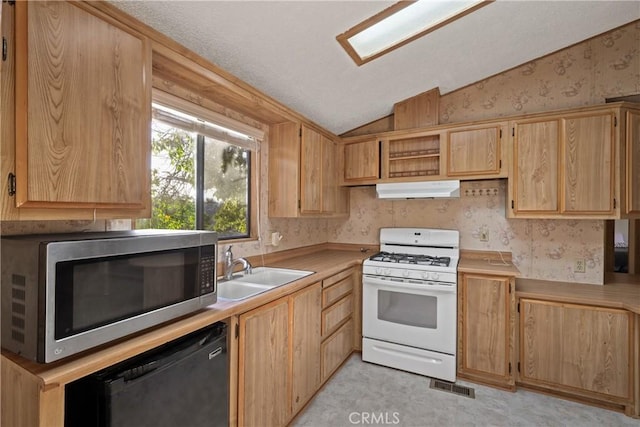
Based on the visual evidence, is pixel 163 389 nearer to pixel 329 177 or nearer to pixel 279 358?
pixel 279 358

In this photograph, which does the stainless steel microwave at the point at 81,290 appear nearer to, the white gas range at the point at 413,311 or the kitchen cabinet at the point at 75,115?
the kitchen cabinet at the point at 75,115

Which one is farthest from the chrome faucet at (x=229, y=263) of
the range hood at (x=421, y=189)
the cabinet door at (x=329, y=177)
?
the range hood at (x=421, y=189)

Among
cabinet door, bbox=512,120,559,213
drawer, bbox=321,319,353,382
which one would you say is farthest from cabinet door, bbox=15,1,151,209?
cabinet door, bbox=512,120,559,213

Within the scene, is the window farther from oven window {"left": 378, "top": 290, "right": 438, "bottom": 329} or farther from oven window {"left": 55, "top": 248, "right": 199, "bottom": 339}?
oven window {"left": 378, "top": 290, "right": 438, "bottom": 329}

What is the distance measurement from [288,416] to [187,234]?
1408 millimetres

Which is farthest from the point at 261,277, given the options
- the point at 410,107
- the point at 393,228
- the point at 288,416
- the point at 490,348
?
the point at 410,107

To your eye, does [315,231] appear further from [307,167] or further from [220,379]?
[220,379]

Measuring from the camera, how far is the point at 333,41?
1938mm

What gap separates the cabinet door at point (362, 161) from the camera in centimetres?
318

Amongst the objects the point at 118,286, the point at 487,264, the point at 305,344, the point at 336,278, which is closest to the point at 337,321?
the point at 336,278

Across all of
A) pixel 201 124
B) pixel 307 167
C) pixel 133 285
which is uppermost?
pixel 201 124

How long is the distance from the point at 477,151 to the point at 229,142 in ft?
7.13

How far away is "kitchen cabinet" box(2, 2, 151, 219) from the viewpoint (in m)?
0.92

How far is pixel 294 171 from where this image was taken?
2.59 m
